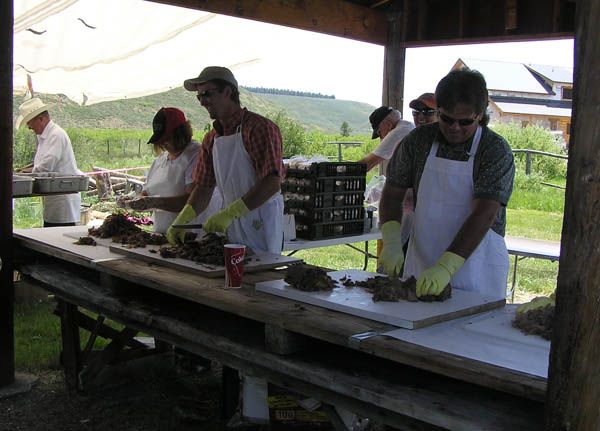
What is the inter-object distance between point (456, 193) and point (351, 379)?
4.33 ft

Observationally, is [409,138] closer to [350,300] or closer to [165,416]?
[350,300]

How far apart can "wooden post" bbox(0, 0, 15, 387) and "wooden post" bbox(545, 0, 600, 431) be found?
3910 mm

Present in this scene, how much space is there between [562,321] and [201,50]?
6959mm

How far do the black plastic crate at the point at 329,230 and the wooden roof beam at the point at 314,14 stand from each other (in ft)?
7.00

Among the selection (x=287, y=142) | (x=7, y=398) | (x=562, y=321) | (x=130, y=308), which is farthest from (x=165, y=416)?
(x=287, y=142)

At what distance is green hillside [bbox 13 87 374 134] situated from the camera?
39094 mm

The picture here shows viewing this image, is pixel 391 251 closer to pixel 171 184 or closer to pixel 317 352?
pixel 317 352

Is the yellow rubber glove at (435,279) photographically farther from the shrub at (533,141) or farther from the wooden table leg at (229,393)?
the shrub at (533,141)

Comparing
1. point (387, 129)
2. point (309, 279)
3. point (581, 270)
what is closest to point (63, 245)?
point (309, 279)

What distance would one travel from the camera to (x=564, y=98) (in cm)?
3838

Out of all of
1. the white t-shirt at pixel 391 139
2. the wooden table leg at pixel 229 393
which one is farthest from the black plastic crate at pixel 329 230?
the wooden table leg at pixel 229 393

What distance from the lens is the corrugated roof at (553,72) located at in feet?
136

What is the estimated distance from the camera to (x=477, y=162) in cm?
305

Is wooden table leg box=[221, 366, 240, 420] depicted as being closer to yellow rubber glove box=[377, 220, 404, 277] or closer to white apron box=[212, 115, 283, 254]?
white apron box=[212, 115, 283, 254]
